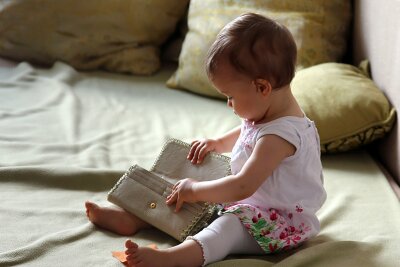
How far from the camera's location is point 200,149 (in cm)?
126

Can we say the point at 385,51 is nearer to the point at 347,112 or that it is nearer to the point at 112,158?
the point at 347,112

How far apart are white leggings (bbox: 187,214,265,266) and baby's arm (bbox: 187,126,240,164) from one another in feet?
0.58

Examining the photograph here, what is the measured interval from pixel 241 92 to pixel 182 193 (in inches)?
8.8

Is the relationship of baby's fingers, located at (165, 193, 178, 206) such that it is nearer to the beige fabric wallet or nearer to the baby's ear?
A: the beige fabric wallet

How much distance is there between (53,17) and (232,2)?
0.63 metres

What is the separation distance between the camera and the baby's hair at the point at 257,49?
3.38 ft

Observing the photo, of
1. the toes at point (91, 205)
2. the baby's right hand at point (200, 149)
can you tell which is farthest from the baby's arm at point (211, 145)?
the toes at point (91, 205)

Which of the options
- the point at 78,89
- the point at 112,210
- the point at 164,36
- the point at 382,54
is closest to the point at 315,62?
the point at 382,54

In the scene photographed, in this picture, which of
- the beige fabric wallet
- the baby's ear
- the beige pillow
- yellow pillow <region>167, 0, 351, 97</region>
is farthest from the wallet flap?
the beige pillow

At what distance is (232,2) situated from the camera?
194 centimetres

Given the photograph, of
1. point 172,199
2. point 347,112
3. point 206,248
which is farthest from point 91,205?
point 347,112

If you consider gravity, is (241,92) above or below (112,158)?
above

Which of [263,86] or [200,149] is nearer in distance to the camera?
[263,86]

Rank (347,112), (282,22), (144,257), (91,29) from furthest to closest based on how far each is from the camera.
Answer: (91,29), (282,22), (347,112), (144,257)
